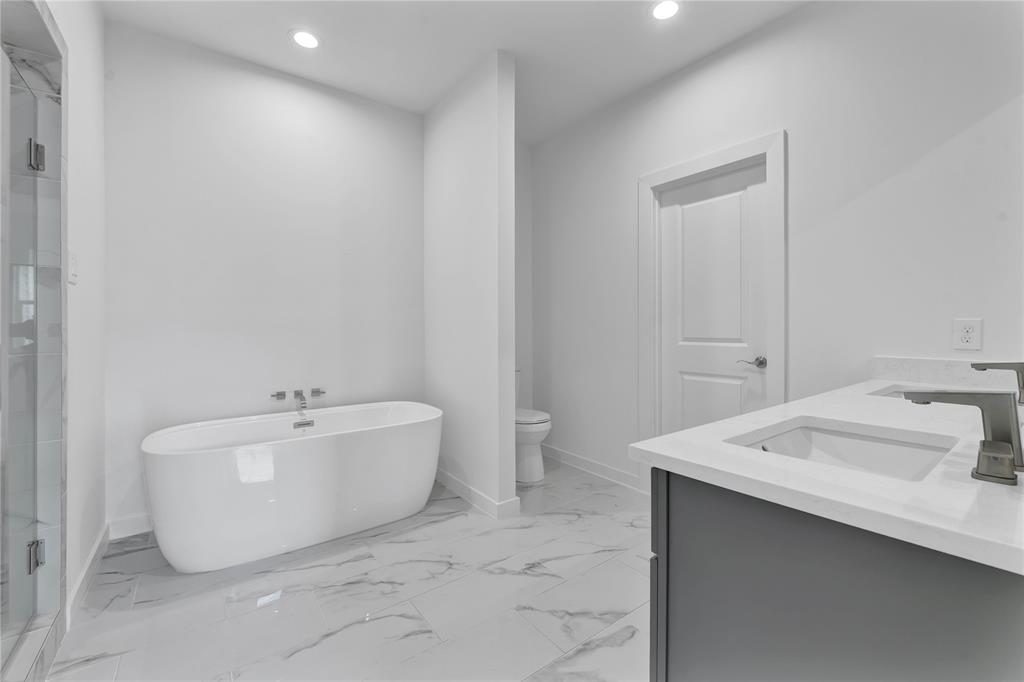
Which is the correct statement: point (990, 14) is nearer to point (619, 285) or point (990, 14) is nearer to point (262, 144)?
point (619, 285)

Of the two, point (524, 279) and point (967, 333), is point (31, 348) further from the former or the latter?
point (967, 333)

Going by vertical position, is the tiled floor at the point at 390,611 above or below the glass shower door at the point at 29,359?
below

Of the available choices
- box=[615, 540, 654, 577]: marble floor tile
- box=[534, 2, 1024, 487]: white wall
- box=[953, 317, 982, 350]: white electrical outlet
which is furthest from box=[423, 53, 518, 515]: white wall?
box=[953, 317, 982, 350]: white electrical outlet

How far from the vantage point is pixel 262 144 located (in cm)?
265

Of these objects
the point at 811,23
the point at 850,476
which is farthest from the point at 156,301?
the point at 811,23

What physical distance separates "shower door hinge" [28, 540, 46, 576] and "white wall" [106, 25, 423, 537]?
34.7 inches

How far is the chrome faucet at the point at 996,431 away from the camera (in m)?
0.64

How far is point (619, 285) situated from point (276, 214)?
7.19 feet

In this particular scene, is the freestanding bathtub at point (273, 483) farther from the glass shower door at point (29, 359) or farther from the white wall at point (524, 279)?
the white wall at point (524, 279)

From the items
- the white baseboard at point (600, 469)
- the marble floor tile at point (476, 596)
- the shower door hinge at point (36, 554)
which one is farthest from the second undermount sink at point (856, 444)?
the shower door hinge at point (36, 554)

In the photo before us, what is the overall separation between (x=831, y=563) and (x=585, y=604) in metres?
1.29

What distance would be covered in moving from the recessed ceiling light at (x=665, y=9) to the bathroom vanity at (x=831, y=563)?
2090 mm

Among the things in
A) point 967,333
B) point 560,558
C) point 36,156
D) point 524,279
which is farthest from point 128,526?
point 967,333

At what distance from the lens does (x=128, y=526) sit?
89.4 inches
